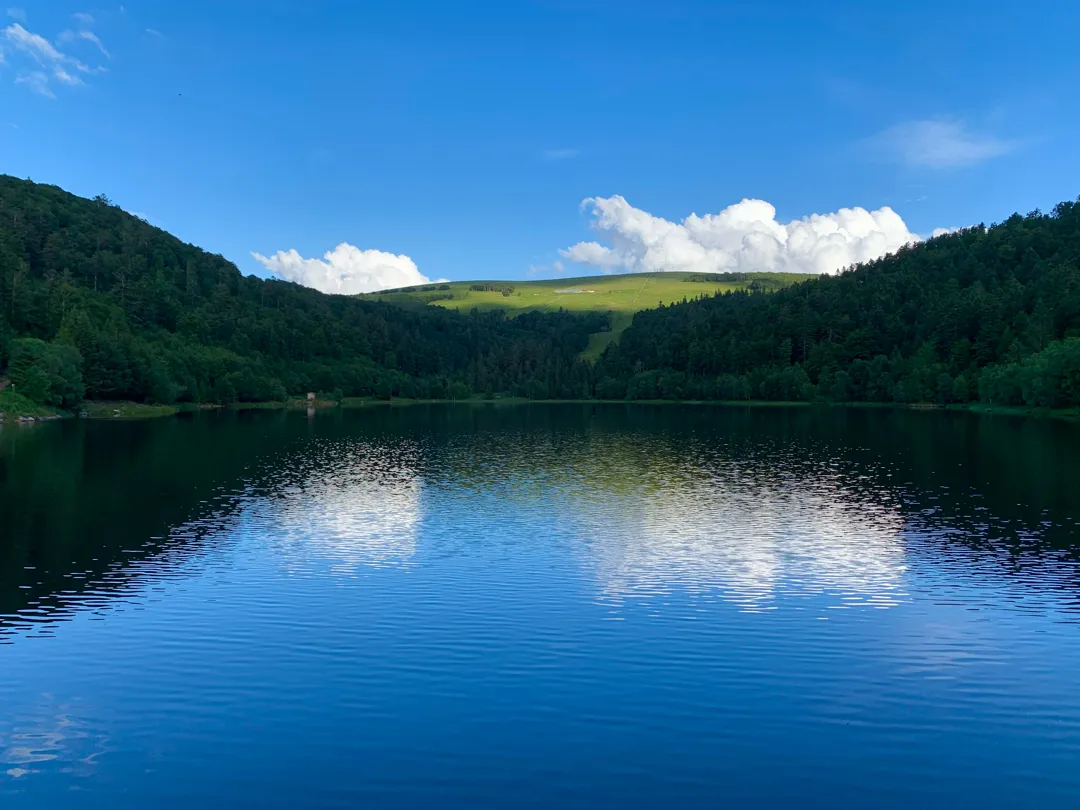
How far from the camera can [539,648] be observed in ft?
78.9

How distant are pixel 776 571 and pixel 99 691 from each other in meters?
24.6

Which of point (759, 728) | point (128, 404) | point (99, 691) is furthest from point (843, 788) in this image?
point (128, 404)

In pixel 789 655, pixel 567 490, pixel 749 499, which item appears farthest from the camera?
pixel 567 490

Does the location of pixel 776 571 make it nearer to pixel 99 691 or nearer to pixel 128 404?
pixel 99 691

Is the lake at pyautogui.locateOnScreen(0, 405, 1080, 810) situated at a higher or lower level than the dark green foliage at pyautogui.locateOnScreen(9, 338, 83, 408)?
lower

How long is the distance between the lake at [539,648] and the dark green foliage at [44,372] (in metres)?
88.5

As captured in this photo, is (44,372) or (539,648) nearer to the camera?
(539,648)

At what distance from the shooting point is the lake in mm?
16391

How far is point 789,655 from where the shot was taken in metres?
23.5

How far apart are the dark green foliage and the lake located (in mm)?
88528

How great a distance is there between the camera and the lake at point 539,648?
16.4m

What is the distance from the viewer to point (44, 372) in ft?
435

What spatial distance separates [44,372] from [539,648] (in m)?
136

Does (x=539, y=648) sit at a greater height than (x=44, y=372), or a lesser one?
lesser
